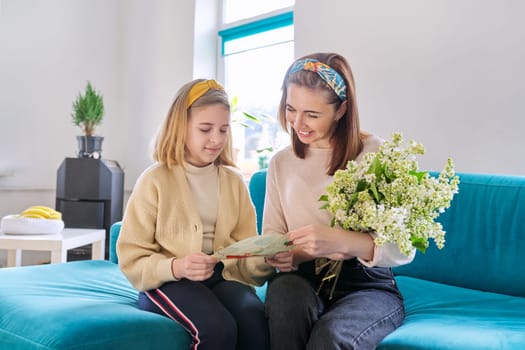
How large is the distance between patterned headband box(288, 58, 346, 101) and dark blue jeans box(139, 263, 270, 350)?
2.18 ft

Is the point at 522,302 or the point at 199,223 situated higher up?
the point at 199,223

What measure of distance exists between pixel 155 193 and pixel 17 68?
2.66 metres

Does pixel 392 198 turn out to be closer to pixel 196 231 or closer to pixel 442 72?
pixel 196 231

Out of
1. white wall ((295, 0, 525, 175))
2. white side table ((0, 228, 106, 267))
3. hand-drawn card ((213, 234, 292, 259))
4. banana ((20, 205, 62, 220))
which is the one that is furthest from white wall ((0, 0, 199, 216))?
hand-drawn card ((213, 234, 292, 259))

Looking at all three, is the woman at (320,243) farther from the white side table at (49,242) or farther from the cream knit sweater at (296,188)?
the white side table at (49,242)

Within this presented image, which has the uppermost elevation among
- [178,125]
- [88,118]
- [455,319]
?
[88,118]

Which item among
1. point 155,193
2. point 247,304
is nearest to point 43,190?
point 155,193

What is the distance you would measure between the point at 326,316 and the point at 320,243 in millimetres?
178

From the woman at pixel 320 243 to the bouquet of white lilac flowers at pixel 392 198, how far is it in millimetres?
76

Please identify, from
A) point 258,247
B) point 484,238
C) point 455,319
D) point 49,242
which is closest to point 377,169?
point 258,247

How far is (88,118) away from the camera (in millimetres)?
3594

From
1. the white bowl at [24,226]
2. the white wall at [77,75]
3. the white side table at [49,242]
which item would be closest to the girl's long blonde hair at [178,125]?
the white side table at [49,242]

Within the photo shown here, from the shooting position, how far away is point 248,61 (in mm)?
3939

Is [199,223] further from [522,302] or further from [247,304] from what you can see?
[522,302]
